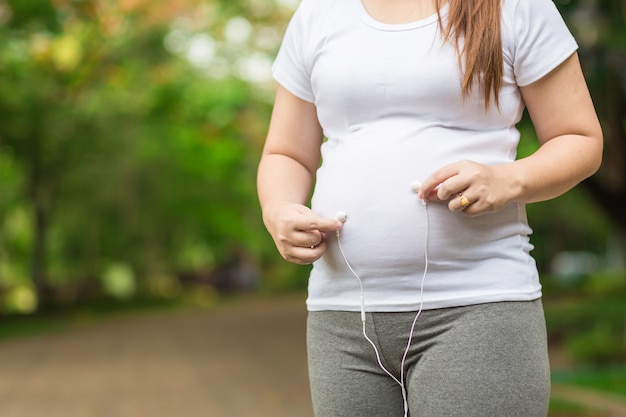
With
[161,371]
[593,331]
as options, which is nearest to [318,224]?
[161,371]

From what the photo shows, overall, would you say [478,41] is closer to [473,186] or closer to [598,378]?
[473,186]

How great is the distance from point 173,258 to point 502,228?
1368 inches

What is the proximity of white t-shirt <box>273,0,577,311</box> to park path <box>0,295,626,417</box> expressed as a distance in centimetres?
656

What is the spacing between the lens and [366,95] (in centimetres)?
176

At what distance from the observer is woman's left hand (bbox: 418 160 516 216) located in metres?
1.63

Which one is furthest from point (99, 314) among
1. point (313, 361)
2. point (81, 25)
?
point (313, 361)

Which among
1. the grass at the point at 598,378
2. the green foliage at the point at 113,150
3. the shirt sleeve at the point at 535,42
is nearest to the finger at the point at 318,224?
the shirt sleeve at the point at 535,42

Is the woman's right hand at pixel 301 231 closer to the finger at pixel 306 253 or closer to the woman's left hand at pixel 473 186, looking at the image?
the finger at pixel 306 253

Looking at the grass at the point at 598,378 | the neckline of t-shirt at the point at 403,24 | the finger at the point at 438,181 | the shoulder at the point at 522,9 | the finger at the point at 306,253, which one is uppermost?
the shoulder at the point at 522,9

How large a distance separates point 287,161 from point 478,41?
0.47 metres

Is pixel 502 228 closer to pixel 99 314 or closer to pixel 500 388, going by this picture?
pixel 500 388

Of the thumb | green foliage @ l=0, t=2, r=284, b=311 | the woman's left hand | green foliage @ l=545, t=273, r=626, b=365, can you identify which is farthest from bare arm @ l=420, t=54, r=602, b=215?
green foliage @ l=0, t=2, r=284, b=311

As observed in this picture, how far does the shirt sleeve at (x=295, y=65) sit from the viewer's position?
1937 mm

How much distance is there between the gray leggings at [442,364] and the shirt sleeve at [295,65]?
45 cm
